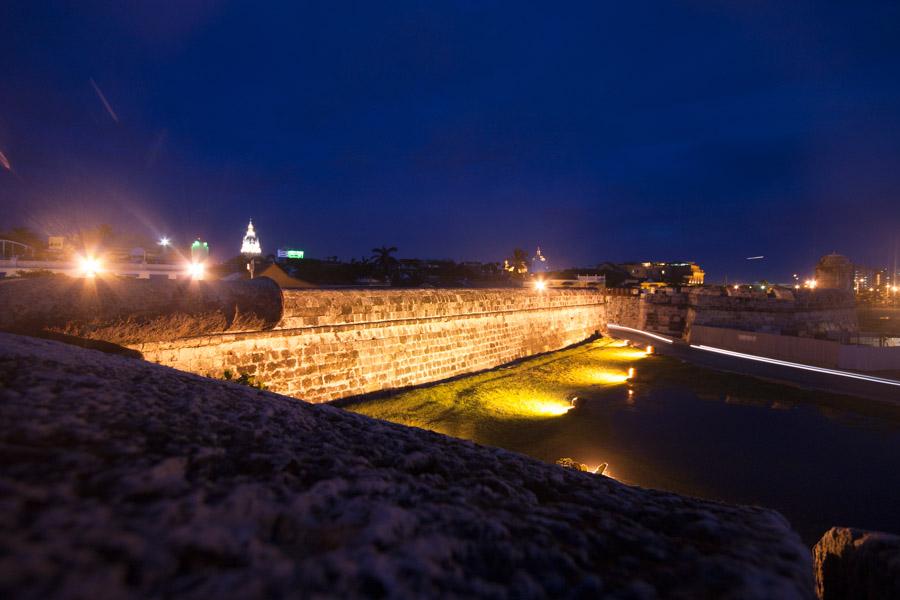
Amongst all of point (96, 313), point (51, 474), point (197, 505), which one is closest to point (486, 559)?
point (197, 505)

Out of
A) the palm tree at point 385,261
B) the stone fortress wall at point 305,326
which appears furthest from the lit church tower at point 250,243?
the stone fortress wall at point 305,326

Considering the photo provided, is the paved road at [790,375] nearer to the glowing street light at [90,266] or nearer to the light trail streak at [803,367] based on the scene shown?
the light trail streak at [803,367]

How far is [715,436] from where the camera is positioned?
8734 mm

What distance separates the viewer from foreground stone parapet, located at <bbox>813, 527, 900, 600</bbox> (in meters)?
1.52

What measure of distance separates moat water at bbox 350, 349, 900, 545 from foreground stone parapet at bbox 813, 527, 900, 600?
16.0 feet

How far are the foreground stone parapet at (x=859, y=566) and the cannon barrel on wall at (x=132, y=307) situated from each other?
5.52 meters

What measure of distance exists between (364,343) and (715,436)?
799 cm

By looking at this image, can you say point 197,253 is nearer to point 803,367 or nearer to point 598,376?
point 598,376

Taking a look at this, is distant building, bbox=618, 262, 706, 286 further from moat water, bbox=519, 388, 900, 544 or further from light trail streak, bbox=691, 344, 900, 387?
moat water, bbox=519, 388, 900, 544

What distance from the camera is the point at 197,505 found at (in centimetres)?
92

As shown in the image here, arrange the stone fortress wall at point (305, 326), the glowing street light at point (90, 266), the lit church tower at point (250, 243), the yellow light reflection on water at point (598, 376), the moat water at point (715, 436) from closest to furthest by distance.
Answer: the stone fortress wall at point (305, 326)
the moat water at point (715, 436)
the yellow light reflection on water at point (598, 376)
the glowing street light at point (90, 266)
the lit church tower at point (250, 243)

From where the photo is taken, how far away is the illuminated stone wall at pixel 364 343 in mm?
7092

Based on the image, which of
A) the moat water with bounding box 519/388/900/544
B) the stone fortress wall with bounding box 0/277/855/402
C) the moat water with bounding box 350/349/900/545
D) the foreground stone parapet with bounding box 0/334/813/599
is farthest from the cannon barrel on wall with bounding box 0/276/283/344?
the moat water with bounding box 519/388/900/544

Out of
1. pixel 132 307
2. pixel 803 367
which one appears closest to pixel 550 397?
pixel 132 307
